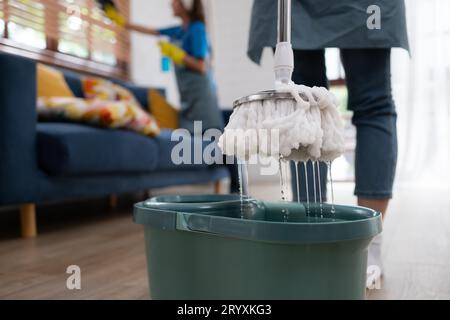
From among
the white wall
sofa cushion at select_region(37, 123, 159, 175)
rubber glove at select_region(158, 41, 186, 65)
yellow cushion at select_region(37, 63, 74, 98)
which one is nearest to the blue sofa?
sofa cushion at select_region(37, 123, 159, 175)

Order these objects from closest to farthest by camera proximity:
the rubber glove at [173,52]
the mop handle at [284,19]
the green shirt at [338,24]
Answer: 1. the mop handle at [284,19]
2. the green shirt at [338,24]
3. the rubber glove at [173,52]

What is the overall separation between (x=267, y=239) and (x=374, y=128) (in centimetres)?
44

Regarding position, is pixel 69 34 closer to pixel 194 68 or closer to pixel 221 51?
pixel 194 68

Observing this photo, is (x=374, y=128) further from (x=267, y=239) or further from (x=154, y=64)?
(x=154, y=64)

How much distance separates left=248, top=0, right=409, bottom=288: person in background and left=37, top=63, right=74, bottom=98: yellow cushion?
114cm

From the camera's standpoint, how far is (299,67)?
795 mm

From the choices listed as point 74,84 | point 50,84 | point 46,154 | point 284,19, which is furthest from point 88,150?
point 284,19

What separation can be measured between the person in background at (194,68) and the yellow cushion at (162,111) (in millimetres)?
130

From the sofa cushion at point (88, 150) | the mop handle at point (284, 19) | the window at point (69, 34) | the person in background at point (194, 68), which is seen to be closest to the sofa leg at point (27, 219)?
the sofa cushion at point (88, 150)

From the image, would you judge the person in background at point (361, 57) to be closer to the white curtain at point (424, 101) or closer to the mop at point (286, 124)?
the mop at point (286, 124)

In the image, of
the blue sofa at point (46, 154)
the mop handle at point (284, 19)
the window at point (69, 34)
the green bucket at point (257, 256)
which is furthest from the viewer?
the window at point (69, 34)

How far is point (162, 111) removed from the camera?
7.77 ft

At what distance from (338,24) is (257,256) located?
1.49 feet

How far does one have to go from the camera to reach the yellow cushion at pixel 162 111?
235 cm
